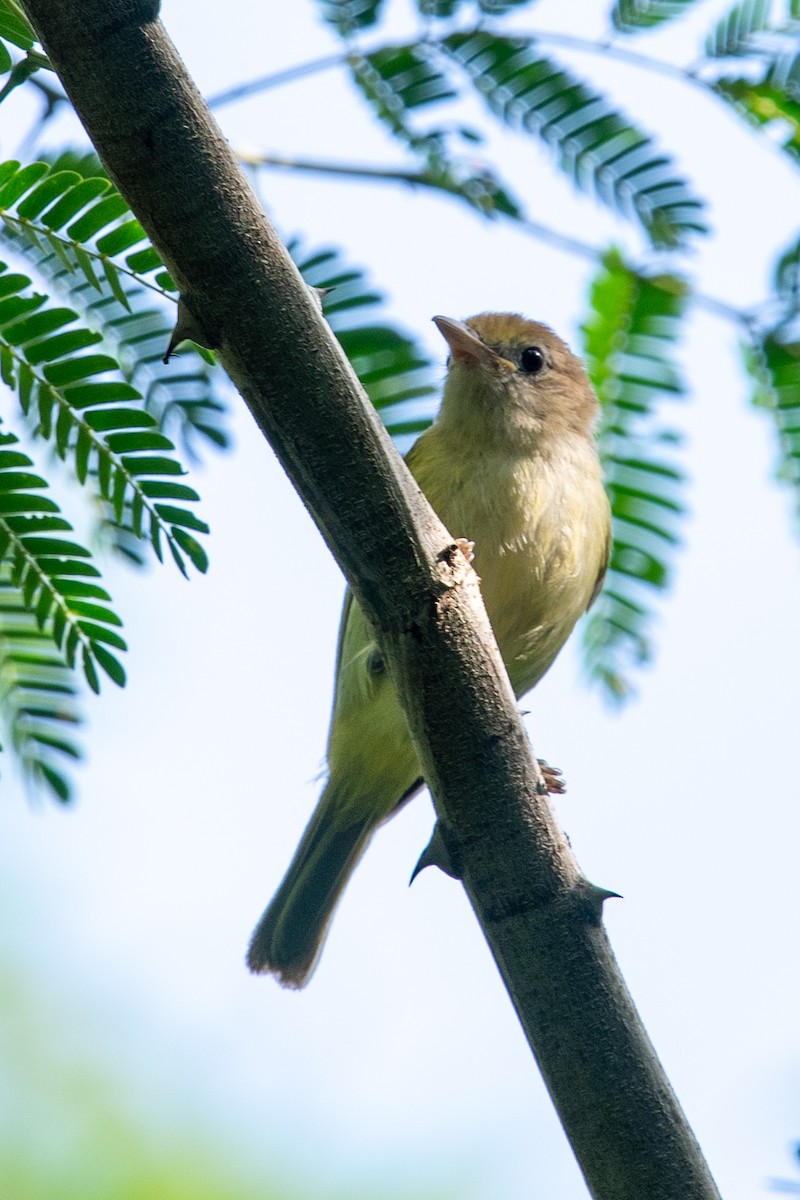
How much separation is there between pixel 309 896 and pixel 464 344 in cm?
212

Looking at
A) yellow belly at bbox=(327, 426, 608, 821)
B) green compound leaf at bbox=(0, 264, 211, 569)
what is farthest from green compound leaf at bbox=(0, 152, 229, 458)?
yellow belly at bbox=(327, 426, 608, 821)

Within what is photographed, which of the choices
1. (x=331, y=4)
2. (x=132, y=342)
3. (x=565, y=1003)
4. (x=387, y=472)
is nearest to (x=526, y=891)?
(x=565, y=1003)

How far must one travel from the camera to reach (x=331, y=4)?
3848 millimetres

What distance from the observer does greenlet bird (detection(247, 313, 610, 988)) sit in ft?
15.4

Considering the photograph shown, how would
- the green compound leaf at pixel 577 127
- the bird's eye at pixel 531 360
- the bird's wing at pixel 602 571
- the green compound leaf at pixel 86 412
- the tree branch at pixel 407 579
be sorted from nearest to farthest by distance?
the tree branch at pixel 407 579, the green compound leaf at pixel 86 412, the green compound leaf at pixel 577 127, the bird's wing at pixel 602 571, the bird's eye at pixel 531 360

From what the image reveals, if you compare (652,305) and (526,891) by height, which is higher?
(652,305)

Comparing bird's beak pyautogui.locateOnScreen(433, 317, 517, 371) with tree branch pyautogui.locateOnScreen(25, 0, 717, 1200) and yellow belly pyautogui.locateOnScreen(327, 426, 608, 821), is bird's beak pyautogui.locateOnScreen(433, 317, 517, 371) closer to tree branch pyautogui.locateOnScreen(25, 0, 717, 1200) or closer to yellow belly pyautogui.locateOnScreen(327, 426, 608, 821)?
yellow belly pyautogui.locateOnScreen(327, 426, 608, 821)

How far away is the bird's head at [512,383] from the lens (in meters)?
5.14

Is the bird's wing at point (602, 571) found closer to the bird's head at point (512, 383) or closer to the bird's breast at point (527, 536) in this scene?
the bird's breast at point (527, 536)

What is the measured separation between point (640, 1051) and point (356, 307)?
1.91 meters

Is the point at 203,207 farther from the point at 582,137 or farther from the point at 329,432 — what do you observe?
the point at 582,137

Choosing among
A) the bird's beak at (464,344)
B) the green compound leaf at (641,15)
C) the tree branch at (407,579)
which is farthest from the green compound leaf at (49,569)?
the bird's beak at (464,344)

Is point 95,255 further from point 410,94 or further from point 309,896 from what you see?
point 309,896

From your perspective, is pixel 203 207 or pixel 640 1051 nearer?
pixel 203 207
